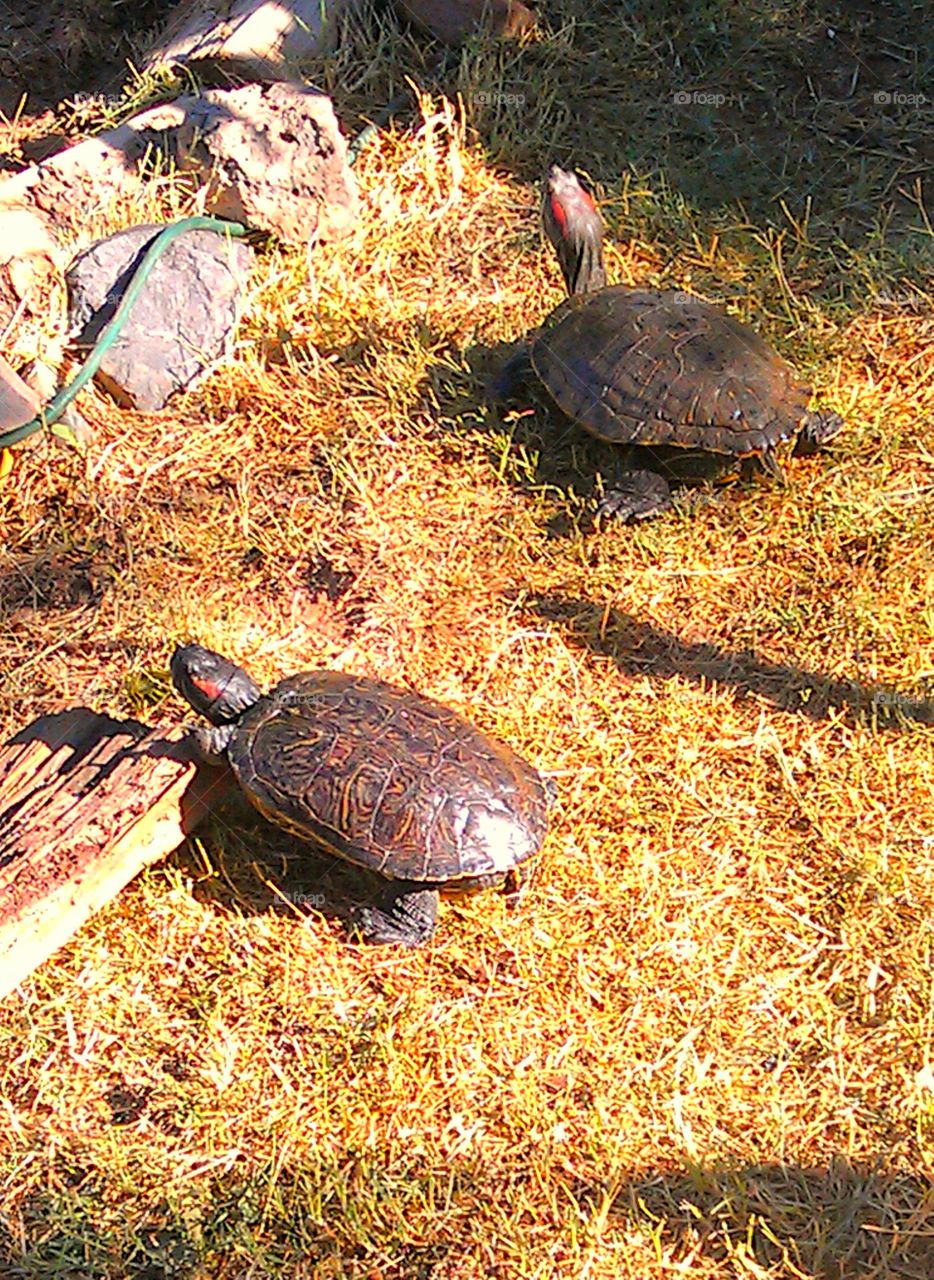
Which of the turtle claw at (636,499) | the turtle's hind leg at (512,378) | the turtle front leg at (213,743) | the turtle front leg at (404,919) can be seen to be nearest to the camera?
the turtle front leg at (404,919)

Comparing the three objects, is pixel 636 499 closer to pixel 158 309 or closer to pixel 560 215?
pixel 560 215

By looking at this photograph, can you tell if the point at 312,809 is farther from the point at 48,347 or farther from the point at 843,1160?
the point at 48,347

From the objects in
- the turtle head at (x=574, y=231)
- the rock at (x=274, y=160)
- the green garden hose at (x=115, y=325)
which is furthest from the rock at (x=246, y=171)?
the turtle head at (x=574, y=231)

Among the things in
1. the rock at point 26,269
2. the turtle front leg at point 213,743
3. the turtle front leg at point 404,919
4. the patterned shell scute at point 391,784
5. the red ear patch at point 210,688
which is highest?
the rock at point 26,269

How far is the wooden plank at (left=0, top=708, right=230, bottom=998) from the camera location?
3.02 meters

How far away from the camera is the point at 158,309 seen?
4.58 m

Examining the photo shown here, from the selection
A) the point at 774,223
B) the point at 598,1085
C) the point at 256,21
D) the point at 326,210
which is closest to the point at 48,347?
the point at 326,210

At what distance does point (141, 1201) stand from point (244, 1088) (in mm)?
309

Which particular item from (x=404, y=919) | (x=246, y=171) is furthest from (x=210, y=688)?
(x=246, y=171)

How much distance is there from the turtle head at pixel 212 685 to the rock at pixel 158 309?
4.77 feet

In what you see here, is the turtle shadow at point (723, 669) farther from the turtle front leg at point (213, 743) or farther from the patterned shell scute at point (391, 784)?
the turtle front leg at point (213, 743)

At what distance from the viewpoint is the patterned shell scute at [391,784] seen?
303cm

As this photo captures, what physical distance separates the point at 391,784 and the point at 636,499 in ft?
4.62

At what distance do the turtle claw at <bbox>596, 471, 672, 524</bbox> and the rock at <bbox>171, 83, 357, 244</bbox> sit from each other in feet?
5.43
